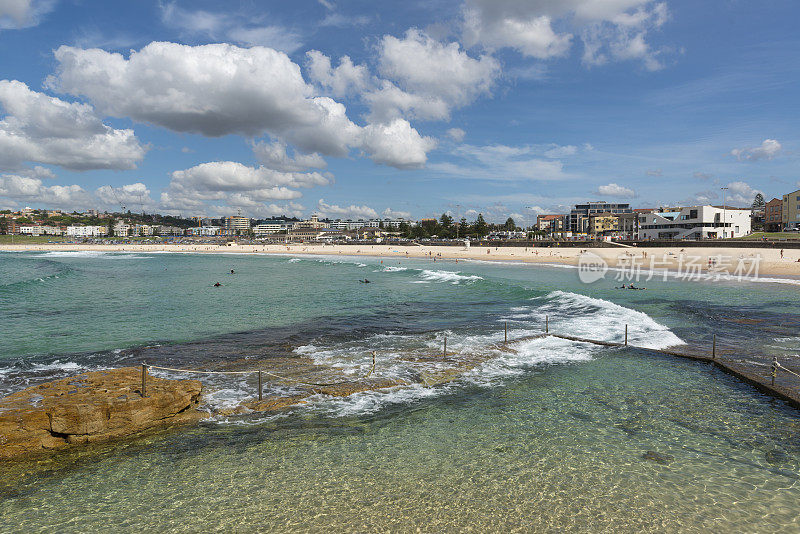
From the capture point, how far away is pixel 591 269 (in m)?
63.1

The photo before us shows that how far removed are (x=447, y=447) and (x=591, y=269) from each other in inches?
2368

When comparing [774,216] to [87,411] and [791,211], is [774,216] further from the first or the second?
[87,411]

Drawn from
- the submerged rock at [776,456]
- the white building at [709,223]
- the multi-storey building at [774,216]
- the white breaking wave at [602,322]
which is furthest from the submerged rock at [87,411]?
the multi-storey building at [774,216]

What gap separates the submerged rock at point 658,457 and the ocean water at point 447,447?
0.07ft

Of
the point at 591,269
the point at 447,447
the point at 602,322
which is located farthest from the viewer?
the point at 591,269

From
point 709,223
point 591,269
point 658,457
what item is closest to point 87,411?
point 658,457

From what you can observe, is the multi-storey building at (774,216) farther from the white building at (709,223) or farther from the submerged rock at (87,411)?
the submerged rock at (87,411)

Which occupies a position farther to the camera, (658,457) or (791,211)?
(791,211)

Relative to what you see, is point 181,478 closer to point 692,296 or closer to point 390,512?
point 390,512

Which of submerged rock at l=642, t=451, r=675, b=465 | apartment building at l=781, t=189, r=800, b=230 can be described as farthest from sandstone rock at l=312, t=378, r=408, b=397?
apartment building at l=781, t=189, r=800, b=230

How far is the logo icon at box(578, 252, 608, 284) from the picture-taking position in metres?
52.5

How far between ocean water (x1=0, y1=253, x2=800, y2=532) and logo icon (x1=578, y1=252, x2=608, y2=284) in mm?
29474

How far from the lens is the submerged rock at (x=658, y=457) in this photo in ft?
30.0

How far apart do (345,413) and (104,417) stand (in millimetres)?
6022
